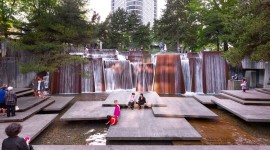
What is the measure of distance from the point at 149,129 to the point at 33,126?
4.76 metres

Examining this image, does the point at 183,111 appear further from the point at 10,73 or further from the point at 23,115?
the point at 10,73

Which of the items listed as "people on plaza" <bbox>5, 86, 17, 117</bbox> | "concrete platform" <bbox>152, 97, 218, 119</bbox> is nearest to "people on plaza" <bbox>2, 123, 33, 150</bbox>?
"people on plaza" <bbox>5, 86, 17, 117</bbox>

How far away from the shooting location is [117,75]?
24.1 metres

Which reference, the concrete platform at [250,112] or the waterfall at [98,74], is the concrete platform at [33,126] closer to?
the concrete platform at [250,112]

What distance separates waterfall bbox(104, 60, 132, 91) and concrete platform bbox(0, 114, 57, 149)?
41.0 ft

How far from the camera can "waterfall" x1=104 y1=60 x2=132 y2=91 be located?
78.5 feet

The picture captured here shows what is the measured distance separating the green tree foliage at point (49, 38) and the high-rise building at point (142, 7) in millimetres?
95631

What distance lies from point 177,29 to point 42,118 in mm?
36348

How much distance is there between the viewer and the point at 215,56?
2389 centimetres

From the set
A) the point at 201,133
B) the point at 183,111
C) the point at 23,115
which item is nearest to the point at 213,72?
the point at 183,111

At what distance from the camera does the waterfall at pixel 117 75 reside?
23938 mm

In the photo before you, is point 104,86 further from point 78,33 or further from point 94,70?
point 78,33

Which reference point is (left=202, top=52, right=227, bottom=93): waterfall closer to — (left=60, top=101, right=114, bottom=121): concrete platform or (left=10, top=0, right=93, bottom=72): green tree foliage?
(left=10, top=0, right=93, bottom=72): green tree foliage

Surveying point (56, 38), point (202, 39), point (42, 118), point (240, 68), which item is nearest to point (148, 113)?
point (42, 118)
